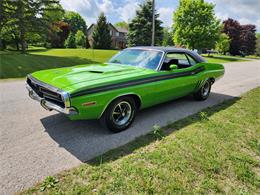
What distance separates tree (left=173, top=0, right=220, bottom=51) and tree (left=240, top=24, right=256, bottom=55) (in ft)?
138

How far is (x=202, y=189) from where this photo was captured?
8.24 ft

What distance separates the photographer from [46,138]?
357 centimetres

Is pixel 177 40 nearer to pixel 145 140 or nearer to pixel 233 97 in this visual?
pixel 233 97

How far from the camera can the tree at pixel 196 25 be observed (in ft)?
103

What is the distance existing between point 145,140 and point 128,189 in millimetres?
1264

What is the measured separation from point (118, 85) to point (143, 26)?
32461mm

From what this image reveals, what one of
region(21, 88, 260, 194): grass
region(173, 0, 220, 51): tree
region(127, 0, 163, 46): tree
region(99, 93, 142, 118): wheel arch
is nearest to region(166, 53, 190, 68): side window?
region(99, 93, 142, 118): wheel arch

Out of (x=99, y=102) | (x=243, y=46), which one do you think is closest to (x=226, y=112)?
(x=99, y=102)

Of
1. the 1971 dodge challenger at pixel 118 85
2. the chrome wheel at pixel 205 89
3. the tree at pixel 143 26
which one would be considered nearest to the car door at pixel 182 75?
the 1971 dodge challenger at pixel 118 85

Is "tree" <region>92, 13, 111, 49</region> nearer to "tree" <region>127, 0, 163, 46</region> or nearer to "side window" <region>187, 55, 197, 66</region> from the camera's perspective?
"tree" <region>127, 0, 163, 46</region>

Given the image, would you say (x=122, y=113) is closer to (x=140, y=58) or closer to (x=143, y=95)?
(x=143, y=95)

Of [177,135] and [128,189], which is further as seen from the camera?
[177,135]

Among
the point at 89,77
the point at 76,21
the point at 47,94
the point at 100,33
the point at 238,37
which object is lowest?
the point at 47,94

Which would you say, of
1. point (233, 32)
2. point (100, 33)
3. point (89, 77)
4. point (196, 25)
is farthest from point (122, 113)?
point (233, 32)
